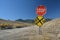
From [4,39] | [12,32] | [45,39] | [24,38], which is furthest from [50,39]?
[12,32]

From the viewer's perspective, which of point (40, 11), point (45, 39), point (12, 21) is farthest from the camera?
point (12, 21)

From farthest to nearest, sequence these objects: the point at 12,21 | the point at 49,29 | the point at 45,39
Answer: the point at 49,29, the point at 12,21, the point at 45,39

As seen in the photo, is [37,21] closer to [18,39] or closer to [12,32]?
[18,39]

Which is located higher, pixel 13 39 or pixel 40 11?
pixel 40 11

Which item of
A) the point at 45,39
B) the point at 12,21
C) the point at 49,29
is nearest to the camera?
the point at 45,39

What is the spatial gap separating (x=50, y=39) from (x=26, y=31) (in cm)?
538

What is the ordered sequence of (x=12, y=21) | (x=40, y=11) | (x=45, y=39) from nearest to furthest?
(x=40, y=11), (x=45, y=39), (x=12, y=21)

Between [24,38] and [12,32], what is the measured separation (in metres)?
4.40

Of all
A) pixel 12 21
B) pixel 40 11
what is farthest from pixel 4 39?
pixel 40 11

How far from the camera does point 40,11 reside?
1880 cm

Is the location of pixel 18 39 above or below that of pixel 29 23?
below

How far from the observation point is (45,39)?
22.3 meters

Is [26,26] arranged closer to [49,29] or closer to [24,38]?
[49,29]

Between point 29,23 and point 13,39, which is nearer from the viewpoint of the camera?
point 13,39
